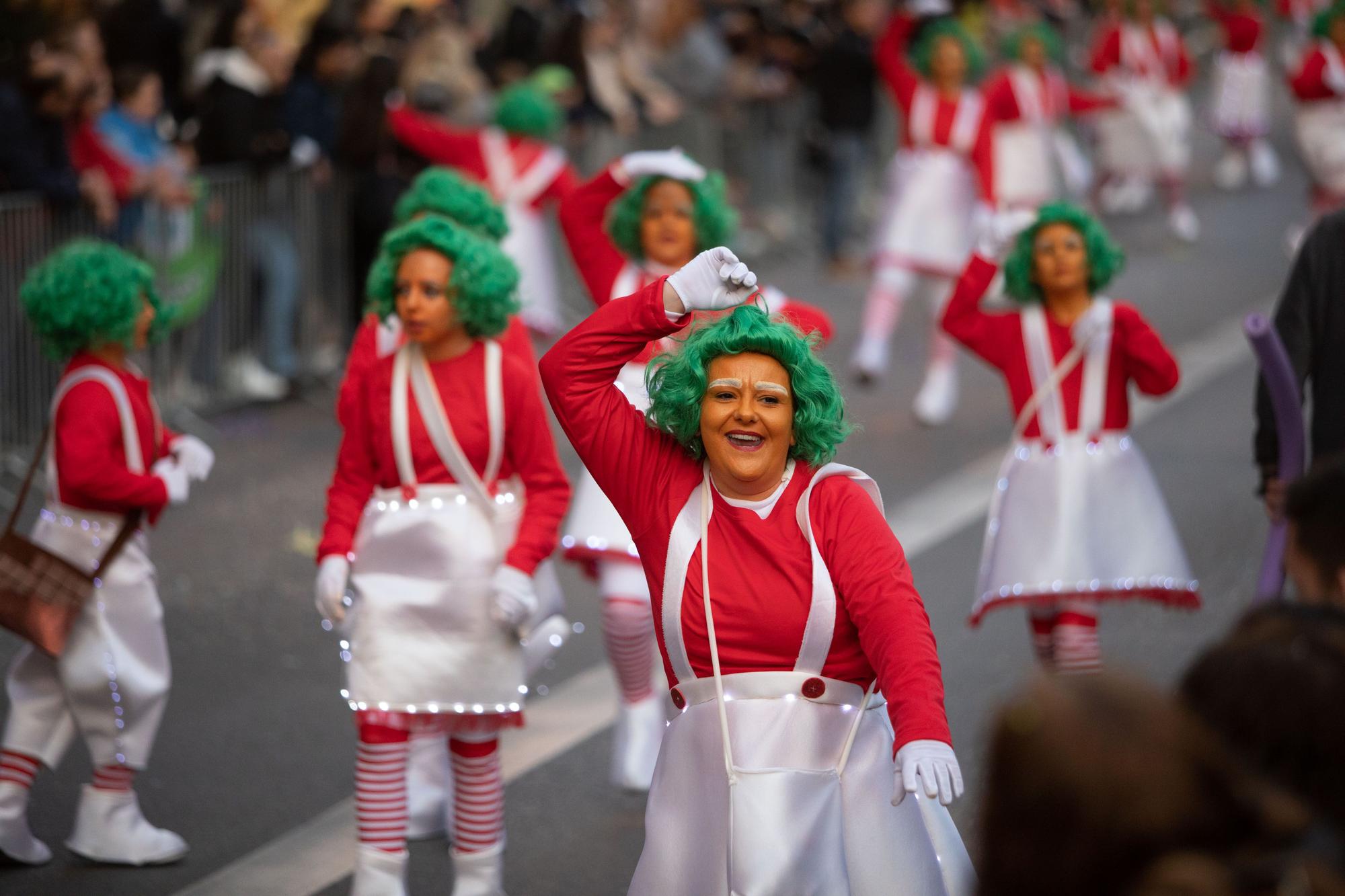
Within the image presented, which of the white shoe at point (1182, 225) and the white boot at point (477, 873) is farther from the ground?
the white shoe at point (1182, 225)

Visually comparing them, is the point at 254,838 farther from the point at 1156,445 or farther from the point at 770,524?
the point at 1156,445

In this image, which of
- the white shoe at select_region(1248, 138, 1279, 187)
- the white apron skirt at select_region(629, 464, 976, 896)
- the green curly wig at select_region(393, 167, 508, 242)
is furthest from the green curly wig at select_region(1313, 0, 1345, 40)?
the white apron skirt at select_region(629, 464, 976, 896)

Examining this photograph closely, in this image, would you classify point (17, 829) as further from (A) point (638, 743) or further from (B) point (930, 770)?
(B) point (930, 770)

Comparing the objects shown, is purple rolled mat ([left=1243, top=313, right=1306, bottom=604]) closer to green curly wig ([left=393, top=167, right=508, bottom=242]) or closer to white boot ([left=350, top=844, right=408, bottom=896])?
white boot ([left=350, top=844, right=408, bottom=896])

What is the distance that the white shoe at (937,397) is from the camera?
10977mm

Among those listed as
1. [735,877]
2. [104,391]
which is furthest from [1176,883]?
[104,391]

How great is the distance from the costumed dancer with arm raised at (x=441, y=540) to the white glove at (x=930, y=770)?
1607mm

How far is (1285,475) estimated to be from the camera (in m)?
4.73

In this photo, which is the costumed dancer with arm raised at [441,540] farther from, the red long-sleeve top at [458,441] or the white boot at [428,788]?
the white boot at [428,788]

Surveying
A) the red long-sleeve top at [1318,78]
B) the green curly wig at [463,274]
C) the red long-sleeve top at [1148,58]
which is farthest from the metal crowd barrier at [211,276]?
the red long-sleeve top at [1148,58]

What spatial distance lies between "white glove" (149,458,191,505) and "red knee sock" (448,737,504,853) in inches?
42.4

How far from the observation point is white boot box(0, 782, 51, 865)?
5.26 meters

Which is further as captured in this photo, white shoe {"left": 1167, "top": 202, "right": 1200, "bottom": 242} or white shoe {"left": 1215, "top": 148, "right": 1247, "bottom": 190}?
white shoe {"left": 1215, "top": 148, "right": 1247, "bottom": 190}

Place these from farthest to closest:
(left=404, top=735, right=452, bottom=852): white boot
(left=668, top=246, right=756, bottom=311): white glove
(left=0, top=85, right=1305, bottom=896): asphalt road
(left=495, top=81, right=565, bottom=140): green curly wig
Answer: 1. (left=495, top=81, right=565, bottom=140): green curly wig
2. (left=404, top=735, right=452, bottom=852): white boot
3. (left=0, top=85, right=1305, bottom=896): asphalt road
4. (left=668, top=246, right=756, bottom=311): white glove
